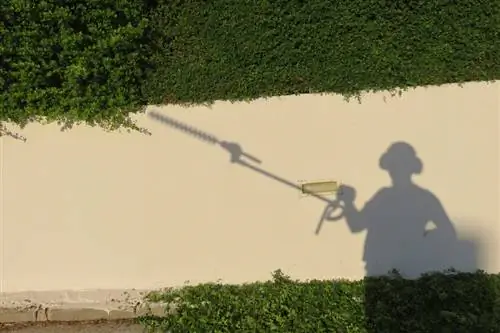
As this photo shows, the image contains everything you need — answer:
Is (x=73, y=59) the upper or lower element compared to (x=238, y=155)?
upper

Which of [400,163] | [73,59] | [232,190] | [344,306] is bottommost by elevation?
[344,306]

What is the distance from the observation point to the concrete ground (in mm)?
4727

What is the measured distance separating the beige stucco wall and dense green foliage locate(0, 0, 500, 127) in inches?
6.3

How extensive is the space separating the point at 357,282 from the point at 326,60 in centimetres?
180

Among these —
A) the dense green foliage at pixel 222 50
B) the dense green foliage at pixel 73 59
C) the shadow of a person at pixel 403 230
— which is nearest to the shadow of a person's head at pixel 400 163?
the shadow of a person at pixel 403 230

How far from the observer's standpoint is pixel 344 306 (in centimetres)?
448

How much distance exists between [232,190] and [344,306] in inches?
50.4

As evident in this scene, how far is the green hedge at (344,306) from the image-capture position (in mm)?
4246

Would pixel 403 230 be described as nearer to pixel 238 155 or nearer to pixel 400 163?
pixel 400 163

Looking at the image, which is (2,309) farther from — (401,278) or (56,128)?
(401,278)

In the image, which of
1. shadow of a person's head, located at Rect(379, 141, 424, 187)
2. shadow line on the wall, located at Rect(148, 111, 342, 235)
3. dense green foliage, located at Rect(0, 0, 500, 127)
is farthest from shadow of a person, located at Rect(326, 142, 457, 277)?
dense green foliage, located at Rect(0, 0, 500, 127)

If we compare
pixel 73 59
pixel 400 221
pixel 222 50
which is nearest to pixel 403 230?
pixel 400 221

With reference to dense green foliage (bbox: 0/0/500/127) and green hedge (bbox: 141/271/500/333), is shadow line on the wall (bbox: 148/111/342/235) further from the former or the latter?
green hedge (bbox: 141/271/500/333)

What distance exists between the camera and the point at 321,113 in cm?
474
